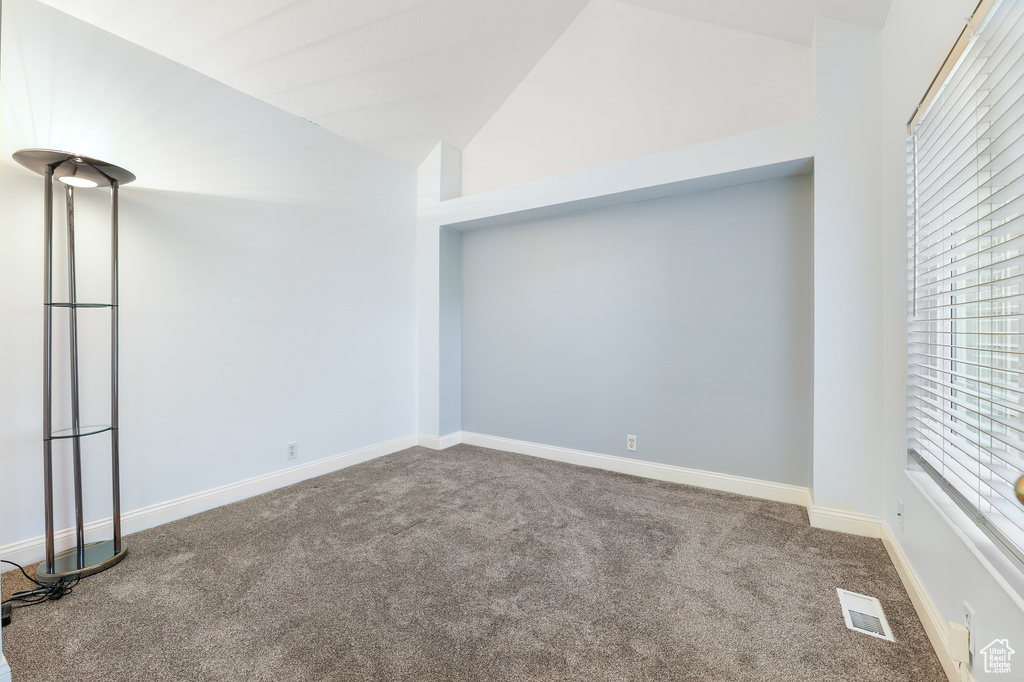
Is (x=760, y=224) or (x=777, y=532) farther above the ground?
(x=760, y=224)

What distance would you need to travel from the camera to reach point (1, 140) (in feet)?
6.70

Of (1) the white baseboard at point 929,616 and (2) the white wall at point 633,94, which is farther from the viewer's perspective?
(2) the white wall at point 633,94

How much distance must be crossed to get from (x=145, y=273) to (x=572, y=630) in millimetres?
2903

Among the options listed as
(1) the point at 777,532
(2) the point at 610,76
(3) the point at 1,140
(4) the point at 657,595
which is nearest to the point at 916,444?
(1) the point at 777,532

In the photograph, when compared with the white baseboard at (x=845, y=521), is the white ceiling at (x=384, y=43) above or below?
above

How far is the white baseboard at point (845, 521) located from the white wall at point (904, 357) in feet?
0.36

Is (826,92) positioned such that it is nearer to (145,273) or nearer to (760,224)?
(760,224)

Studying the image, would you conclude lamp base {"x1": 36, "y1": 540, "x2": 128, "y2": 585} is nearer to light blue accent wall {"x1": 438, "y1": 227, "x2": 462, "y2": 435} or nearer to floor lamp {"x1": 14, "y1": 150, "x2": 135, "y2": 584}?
floor lamp {"x1": 14, "y1": 150, "x2": 135, "y2": 584}

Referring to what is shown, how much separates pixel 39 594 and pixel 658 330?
3655 mm

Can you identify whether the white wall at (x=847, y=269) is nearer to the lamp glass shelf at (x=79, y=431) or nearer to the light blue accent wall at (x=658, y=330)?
the light blue accent wall at (x=658, y=330)

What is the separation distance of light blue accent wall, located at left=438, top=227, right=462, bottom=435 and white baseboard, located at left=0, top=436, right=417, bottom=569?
0.77m

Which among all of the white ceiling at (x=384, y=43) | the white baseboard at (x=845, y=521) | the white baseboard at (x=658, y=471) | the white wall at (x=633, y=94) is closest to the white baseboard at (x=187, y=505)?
the white baseboard at (x=658, y=471)

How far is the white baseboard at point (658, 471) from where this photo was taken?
9.40 ft

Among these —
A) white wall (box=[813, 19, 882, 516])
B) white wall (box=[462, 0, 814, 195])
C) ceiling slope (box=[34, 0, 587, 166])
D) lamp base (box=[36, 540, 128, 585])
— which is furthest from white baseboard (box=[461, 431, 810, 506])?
ceiling slope (box=[34, 0, 587, 166])
